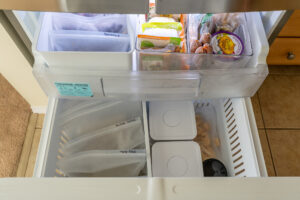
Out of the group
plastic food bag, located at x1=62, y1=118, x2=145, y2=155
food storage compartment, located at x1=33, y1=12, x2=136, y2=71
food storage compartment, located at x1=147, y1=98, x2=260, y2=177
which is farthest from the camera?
plastic food bag, located at x1=62, y1=118, x2=145, y2=155

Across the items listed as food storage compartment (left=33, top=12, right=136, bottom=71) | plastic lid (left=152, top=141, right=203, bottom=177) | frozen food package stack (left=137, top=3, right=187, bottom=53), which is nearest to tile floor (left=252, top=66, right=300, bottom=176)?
plastic lid (left=152, top=141, right=203, bottom=177)

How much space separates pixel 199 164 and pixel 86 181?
0.50 meters

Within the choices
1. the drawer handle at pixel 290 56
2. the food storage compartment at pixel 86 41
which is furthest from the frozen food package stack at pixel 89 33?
the drawer handle at pixel 290 56

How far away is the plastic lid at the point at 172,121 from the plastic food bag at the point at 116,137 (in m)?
0.06

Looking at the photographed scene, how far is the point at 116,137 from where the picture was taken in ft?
2.96

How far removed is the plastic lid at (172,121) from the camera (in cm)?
93

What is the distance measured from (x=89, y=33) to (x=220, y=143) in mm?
604

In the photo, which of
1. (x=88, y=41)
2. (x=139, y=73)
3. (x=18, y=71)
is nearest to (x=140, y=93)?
(x=139, y=73)

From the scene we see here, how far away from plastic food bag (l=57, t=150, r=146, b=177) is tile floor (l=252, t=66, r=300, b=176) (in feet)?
2.55

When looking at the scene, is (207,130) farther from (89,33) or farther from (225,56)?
(89,33)

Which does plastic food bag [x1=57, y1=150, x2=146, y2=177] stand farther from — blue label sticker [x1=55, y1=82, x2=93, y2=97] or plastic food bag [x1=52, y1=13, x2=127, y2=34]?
plastic food bag [x1=52, y1=13, x2=127, y2=34]

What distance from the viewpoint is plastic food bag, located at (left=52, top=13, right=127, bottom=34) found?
71cm

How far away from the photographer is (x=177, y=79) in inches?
27.4

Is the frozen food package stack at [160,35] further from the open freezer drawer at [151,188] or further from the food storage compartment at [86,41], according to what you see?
the open freezer drawer at [151,188]
